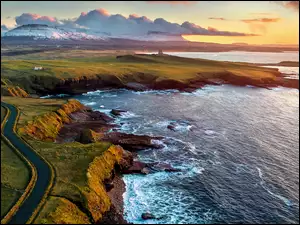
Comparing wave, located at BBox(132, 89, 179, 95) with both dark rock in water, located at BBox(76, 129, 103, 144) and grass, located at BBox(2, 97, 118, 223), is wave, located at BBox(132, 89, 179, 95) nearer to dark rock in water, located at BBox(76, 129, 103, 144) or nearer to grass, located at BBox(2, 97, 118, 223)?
dark rock in water, located at BBox(76, 129, 103, 144)

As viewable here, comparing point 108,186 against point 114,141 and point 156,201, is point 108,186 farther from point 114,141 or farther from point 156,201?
point 114,141

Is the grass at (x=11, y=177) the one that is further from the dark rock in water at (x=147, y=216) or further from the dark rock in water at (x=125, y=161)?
the dark rock in water at (x=125, y=161)

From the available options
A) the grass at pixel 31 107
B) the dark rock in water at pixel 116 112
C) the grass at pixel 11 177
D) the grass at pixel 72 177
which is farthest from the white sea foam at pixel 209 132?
the grass at pixel 11 177

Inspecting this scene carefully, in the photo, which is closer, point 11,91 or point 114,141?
point 114,141

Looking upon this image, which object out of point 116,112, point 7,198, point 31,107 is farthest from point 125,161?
point 116,112

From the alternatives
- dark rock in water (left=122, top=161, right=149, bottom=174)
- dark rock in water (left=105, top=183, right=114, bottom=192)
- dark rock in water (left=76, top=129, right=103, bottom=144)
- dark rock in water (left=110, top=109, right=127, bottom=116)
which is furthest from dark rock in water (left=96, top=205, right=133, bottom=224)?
dark rock in water (left=110, top=109, right=127, bottom=116)

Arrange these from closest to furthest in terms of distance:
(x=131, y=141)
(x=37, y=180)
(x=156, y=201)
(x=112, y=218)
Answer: (x=112, y=218)
(x=37, y=180)
(x=156, y=201)
(x=131, y=141)
